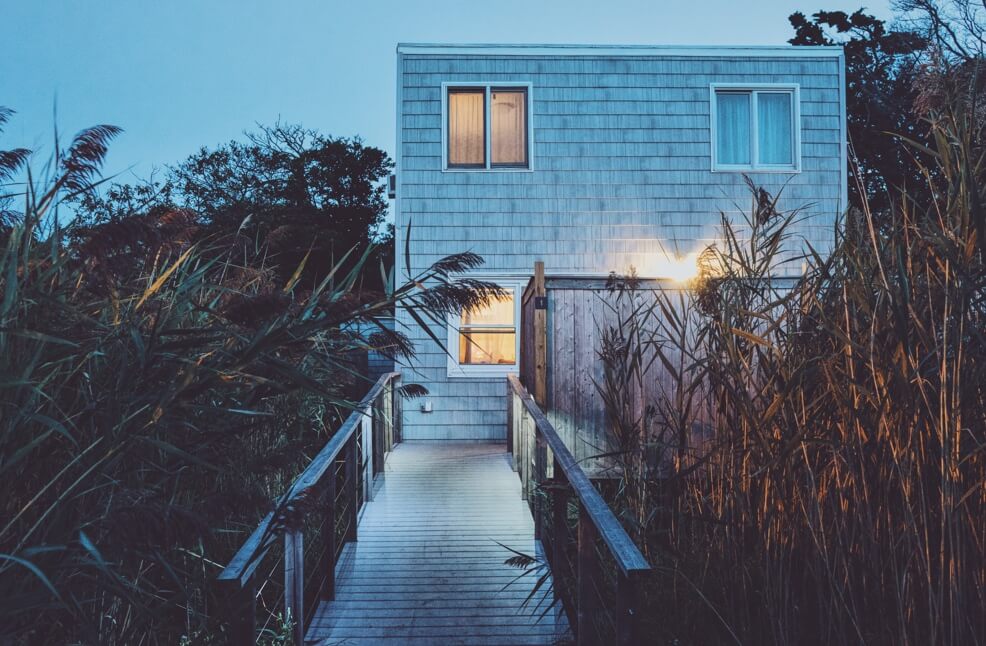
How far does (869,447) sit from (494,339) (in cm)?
721

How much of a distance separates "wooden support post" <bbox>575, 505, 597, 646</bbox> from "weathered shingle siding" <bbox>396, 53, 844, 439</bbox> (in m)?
6.23

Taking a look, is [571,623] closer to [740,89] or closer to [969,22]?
[740,89]

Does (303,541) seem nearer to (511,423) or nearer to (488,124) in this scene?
(511,423)

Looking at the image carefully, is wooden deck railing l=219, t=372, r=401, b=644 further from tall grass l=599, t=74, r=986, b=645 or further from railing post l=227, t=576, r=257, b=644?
tall grass l=599, t=74, r=986, b=645

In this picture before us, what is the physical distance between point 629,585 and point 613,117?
26.9 ft

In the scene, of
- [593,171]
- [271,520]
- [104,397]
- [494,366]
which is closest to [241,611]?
[271,520]

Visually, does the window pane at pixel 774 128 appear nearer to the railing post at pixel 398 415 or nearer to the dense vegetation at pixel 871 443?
the railing post at pixel 398 415

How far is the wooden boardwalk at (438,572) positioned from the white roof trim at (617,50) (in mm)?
5311

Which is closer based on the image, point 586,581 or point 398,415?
point 586,581

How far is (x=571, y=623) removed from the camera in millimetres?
3223

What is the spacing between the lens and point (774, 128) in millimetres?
9461

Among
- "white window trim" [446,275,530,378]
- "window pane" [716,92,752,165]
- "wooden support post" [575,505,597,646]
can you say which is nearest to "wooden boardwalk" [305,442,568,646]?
"wooden support post" [575,505,597,646]

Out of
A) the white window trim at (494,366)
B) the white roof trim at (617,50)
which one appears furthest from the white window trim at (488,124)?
the white window trim at (494,366)

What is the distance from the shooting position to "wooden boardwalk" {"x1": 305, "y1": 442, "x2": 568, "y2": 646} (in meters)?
3.46
